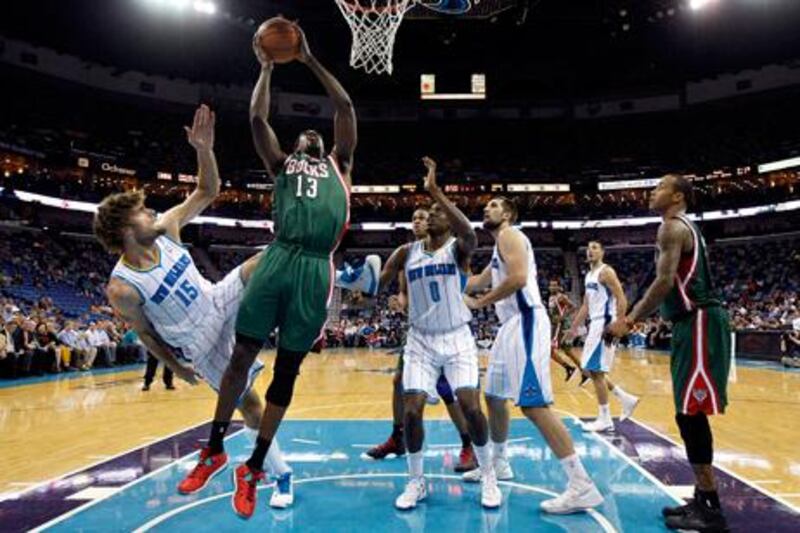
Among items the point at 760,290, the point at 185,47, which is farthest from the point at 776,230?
A: the point at 185,47

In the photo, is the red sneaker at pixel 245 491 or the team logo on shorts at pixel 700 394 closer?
the red sneaker at pixel 245 491

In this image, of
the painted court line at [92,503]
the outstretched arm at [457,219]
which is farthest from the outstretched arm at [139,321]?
the outstretched arm at [457,219]

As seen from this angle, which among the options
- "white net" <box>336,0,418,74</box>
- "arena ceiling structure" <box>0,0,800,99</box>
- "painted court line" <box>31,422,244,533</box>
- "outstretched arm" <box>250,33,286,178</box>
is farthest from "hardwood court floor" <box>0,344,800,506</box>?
"arena ceiling structure" <box>0,0,800,99</box>

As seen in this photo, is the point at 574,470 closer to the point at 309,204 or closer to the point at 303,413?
the point at 309,204

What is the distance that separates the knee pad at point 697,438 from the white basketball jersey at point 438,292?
1.79 metres

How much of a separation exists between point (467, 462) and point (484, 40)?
3126 centimetres

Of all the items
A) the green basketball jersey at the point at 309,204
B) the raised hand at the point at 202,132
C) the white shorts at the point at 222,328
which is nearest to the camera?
the green basketball jersey at the point at 309,204

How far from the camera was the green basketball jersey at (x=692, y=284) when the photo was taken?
434 centimetres

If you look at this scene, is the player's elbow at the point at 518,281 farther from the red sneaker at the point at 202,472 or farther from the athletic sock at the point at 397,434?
the athletic sock at the point at 397,434

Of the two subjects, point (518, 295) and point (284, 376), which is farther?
point (518, 295)

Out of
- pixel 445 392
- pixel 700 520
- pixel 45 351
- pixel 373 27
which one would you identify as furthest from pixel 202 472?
pixel 45 351

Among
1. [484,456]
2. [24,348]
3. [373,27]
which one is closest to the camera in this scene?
[484,456]

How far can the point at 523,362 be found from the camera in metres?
4.75

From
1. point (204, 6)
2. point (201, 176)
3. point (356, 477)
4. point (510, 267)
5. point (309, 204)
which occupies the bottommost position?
point (356, 477)
